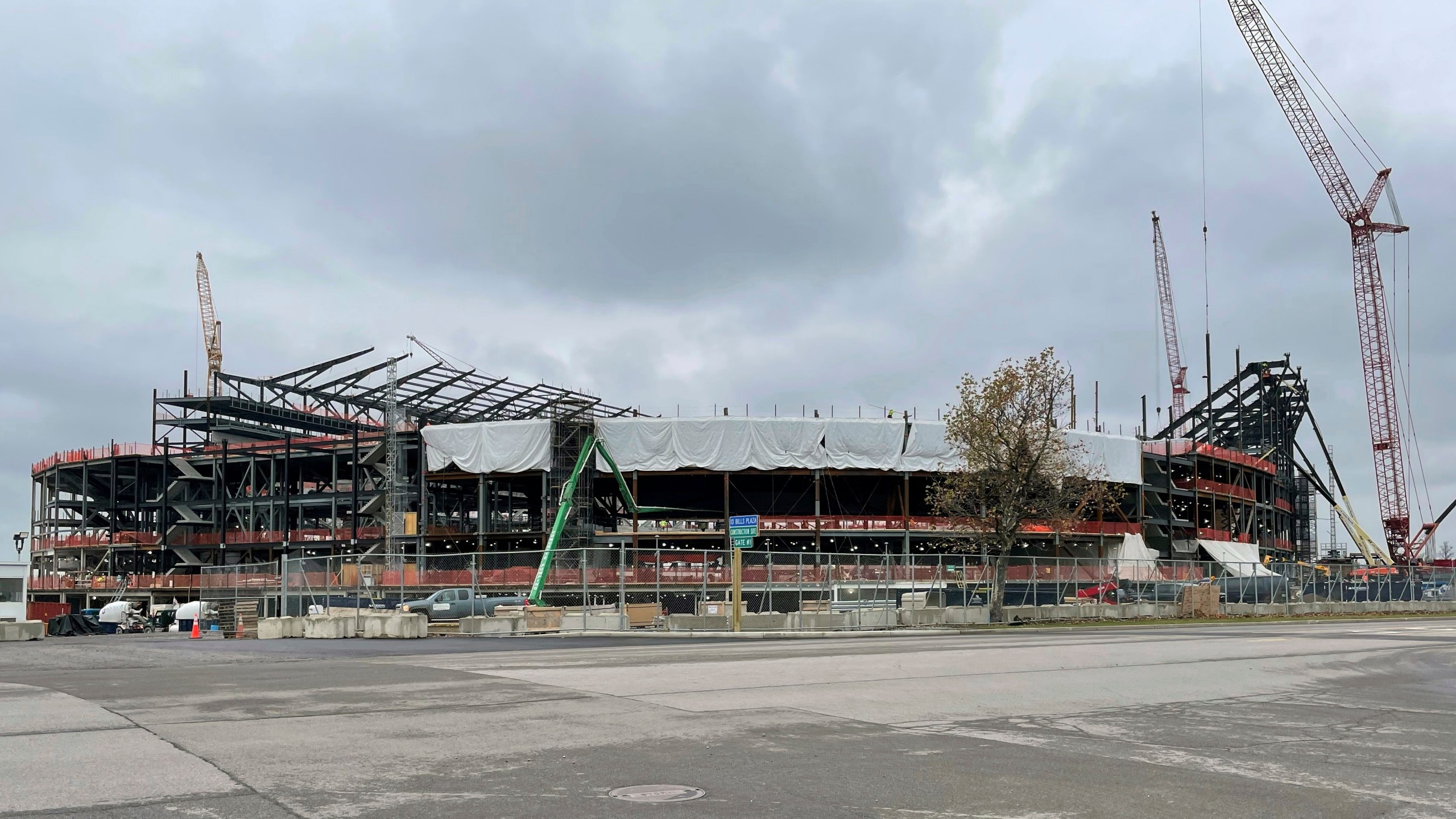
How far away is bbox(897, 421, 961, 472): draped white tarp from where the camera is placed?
85000 mm

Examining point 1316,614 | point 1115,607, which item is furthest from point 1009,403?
point 1316,614

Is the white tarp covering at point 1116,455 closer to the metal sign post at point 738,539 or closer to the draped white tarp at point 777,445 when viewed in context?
the draped white tarp at point 777,445

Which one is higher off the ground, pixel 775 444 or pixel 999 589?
pixel 775 444

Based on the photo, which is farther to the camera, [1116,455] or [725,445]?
[1116,455]

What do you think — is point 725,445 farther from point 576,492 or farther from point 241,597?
point 241,597

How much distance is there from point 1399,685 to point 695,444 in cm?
6785

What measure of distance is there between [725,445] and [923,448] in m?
14.1

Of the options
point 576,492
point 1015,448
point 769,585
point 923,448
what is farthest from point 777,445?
point 769,585

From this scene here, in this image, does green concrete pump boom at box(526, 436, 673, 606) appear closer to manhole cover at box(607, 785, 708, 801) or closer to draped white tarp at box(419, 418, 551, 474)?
draped white tarp at box(419, 418, 551, 474)

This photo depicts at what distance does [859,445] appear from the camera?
84688mm

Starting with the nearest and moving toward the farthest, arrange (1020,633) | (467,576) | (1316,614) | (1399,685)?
(1399,685) → (1020,633) → (467,576) → (1316,614)

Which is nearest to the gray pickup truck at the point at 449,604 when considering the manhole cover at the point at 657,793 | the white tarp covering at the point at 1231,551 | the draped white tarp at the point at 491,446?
the manhole cover at the point at 657,793

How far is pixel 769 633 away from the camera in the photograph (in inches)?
1431

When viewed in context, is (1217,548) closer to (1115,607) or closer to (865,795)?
(1115,607)
